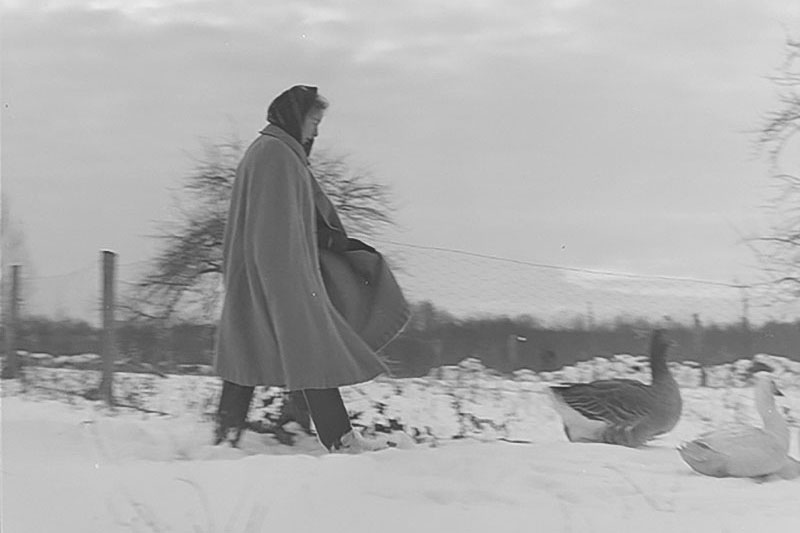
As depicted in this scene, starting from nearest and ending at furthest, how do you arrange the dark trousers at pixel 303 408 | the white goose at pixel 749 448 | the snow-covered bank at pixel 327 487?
the snow-covered bank at pixel 327 487 < the white goose at pixel 749 448 < the dark trousers at pixel 303 408

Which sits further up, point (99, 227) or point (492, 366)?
point (99, 227)

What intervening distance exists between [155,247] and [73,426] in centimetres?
39

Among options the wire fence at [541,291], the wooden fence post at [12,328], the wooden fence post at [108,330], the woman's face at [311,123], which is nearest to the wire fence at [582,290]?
the wire fence at [541,291]

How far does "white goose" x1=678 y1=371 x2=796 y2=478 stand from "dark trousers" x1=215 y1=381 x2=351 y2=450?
700mm

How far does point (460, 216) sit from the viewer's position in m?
2.72

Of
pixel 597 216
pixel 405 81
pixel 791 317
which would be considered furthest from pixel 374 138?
pixel 791 317

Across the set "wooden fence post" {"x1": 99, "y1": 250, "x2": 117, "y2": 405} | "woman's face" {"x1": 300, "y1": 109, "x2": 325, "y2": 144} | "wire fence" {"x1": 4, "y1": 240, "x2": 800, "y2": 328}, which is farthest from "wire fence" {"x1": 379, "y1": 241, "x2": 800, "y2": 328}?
"wooden fence post" {"x1": 99, "y1": 250, "x2": 117, "y2": 405}

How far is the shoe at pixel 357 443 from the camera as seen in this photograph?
2730mm

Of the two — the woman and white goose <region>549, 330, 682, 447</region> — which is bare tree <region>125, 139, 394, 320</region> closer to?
the woman

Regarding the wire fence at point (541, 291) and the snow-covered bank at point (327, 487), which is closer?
the snow-covered bank at point (327, 487)

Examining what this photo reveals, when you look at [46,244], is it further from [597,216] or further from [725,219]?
[725,219]

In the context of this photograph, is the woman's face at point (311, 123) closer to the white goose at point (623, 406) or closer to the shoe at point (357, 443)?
the shoe at point (357, 443)

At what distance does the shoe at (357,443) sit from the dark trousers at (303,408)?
1cm

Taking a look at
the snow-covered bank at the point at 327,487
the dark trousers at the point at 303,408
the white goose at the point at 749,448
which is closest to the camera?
the snow-covered bank at the point at 327,487
